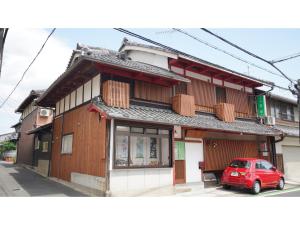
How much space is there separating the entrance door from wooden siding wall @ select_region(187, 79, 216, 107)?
2730 millimetres

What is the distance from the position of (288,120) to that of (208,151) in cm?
1231

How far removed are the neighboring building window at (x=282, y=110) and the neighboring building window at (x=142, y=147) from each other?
1308 centimetres

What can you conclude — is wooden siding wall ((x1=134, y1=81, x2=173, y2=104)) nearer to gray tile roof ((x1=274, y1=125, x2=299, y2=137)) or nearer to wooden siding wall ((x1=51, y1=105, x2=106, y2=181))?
wooden siding wall ((x1=51, y1=105, x2=106, y2=181))

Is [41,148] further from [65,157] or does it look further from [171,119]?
[171,119]

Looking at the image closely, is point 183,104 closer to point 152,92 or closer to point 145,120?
point 152,92

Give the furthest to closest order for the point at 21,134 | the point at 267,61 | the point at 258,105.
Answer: the point at 21,134
the point at 258,105
the point at 267,61

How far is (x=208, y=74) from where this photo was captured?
52.3 feet

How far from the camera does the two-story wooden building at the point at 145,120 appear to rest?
1055cm

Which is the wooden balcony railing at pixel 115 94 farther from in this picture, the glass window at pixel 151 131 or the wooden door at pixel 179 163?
the wooden door at pixel 179 163

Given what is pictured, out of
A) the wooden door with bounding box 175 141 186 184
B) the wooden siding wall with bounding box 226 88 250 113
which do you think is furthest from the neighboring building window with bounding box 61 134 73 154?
the wooden siding wall with bounding box 226 88 250 113

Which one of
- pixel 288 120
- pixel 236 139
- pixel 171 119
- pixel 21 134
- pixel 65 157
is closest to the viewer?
pixel 171 119

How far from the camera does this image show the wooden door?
12.6 m

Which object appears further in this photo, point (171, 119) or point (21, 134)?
point (21, 134)

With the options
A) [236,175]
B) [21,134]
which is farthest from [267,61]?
[21,134]
